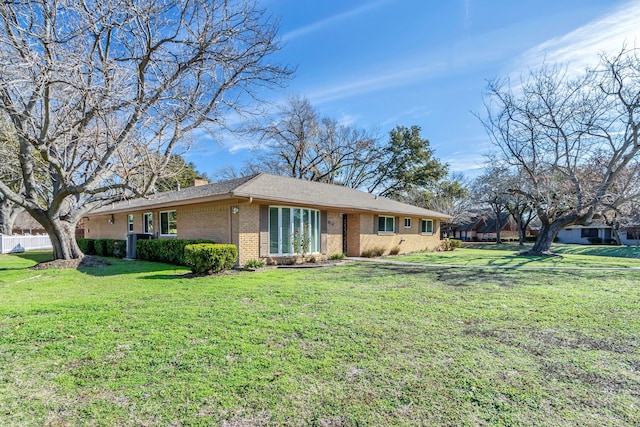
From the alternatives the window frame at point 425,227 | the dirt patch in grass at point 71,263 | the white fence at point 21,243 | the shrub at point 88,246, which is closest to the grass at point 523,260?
the window frame at point 425,227

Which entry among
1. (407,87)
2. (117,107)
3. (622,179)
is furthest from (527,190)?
(117,107)

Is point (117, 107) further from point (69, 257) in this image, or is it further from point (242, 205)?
point (69, 257)

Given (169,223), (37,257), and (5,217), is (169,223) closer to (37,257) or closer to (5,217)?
(37,257)

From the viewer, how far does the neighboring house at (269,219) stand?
11.8m

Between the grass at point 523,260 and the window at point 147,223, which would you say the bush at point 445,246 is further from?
the window at point 147,223

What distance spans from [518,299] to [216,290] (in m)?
6.61

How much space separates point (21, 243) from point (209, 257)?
21.4m

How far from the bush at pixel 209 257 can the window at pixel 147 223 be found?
Answer: 7.87 metres

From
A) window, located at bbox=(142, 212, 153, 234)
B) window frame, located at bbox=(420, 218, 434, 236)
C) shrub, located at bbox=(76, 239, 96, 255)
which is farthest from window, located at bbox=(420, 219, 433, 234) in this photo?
shrub, located at bbox=(76, 239, 96, 255)

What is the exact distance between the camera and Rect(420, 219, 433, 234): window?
2251 cm

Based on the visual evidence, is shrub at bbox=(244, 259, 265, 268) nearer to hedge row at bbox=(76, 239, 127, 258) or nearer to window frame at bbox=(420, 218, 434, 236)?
hedge row at bbox=(76, 239, 127, 258)

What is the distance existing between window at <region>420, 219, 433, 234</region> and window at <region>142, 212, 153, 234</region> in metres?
16.3

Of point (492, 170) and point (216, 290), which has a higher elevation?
point (492, 170)

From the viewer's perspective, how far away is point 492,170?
67.2 ft
